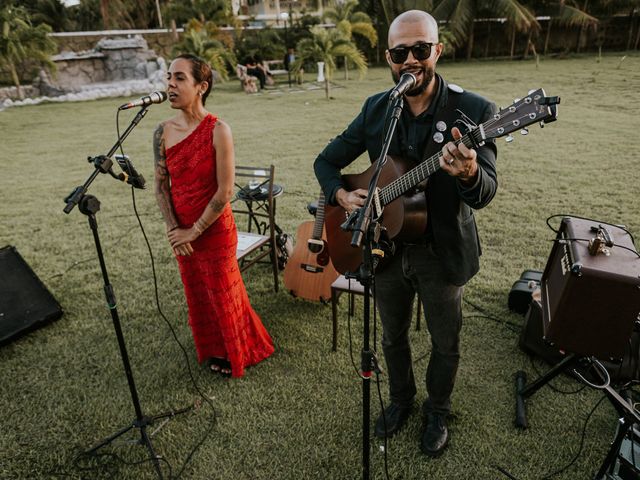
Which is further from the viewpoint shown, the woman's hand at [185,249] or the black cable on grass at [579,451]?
the woman's hand at [185,249]

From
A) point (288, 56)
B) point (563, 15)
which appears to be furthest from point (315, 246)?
point (563, 15)

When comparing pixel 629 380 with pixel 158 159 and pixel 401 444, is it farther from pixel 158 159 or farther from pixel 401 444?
pixel 158 159

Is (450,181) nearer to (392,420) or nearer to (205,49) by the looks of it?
(392,420)

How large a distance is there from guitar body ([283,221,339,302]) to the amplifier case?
1.99 meters

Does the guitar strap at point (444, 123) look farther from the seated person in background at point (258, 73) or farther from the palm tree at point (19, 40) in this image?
the palm tree at point (19, 40)

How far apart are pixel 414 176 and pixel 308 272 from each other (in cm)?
229

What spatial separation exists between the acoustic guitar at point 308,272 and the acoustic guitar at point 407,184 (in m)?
1.20

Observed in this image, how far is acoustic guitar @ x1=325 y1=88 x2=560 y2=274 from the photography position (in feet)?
5.68

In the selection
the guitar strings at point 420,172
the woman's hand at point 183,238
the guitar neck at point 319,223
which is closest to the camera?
the guitar strings at point 420,172

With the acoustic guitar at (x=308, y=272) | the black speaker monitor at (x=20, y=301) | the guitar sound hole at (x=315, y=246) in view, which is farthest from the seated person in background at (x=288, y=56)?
the guitar sound hole at (x=315, y=246)

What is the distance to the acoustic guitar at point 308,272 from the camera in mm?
4180

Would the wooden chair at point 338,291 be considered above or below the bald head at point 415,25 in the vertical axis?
below

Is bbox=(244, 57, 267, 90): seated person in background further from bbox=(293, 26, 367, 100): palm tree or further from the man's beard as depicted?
the man's beard

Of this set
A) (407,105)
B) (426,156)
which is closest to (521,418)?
(426,156)
